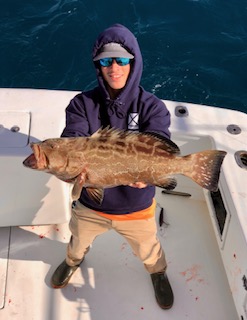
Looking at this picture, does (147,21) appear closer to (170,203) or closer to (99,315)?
(170,203)

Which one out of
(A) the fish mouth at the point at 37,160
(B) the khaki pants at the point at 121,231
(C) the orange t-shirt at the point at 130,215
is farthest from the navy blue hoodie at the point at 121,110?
(A) the fish mouth at the point at 37,160

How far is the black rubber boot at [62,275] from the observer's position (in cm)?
435

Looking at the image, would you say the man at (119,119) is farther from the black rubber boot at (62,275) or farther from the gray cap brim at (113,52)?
the black rubber boot at (62,275)

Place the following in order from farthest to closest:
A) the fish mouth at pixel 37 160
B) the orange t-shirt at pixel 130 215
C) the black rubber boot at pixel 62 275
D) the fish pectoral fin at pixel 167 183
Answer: the black rubber boot at pixel 62 275 < the orange t-shirt at pixel 130 215 < the fish pectoral fin at pixel 167 183 < the fish mouth at pixel 37 160

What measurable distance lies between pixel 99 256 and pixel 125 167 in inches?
72.2

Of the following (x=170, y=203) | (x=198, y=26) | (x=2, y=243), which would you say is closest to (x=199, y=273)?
(x=170, y=203)

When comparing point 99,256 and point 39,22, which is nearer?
point 99,256

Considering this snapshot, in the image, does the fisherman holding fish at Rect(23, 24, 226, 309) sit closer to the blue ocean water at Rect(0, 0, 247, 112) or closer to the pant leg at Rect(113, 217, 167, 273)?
the pant leg at Rect(113, 217, 167, 273)

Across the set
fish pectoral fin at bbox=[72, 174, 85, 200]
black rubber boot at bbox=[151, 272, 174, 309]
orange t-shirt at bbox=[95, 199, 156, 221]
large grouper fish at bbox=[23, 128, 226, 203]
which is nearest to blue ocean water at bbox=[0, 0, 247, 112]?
black rubber boot at bbox=[151, 272, 174, 309]

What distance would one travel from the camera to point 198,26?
916 centimetres

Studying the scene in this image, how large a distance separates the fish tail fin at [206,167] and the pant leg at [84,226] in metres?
0.93

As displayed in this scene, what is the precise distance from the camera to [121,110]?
11.3 feet

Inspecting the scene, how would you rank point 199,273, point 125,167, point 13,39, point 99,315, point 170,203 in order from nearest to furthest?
point 125,167, point 99,315, point 199,273, point 170,203, point 13,39

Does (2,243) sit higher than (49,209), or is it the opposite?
(49,209)
